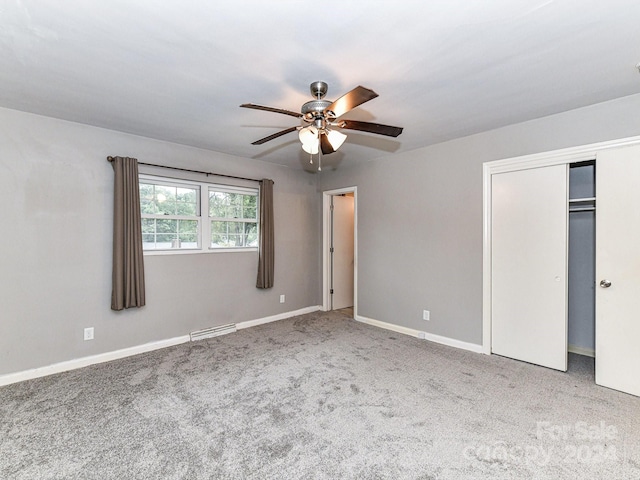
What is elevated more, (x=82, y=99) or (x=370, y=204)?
(x=82, y=99)

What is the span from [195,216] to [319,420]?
9.71 ft

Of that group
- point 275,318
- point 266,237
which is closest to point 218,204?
point 266,237

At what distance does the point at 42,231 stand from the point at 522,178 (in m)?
4.83

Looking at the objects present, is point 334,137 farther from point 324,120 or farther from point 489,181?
point 489,181

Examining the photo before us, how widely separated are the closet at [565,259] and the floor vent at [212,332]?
127 inches

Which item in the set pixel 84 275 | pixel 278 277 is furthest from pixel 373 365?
pixel 84 275

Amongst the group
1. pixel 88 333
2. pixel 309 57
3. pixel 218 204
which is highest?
pixel 309 57

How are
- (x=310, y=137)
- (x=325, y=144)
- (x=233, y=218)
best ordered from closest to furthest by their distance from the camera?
(x=310, y=137) < (x=325, y=144) < (x=233, y=218)

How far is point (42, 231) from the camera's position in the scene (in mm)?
2988

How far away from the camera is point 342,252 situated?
5629 mm

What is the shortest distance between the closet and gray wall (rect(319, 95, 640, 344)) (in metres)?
0.15

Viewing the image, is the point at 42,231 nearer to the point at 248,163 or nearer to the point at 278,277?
the point at 248,163

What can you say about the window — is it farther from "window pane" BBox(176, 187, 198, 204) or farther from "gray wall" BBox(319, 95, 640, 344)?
"gray wall" BBox(319, 95, 640, 344)

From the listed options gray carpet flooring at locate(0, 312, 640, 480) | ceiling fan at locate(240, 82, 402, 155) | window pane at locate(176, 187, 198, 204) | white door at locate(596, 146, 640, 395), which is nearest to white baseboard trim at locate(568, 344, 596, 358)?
gray carpet flooring at locate(0, 312, 640, 480)
